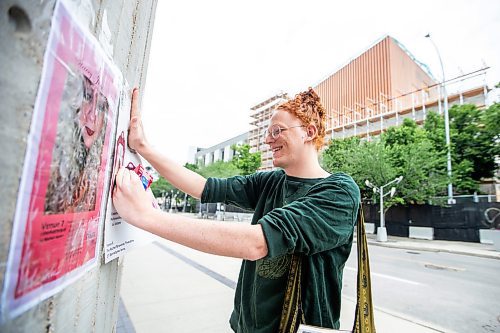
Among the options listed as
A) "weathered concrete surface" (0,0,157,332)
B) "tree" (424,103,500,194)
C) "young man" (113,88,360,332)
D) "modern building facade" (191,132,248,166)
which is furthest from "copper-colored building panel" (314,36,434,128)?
"weathered concrete surface" (0,0,157,332)

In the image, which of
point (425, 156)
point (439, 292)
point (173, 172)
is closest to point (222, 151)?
point (425, 156)

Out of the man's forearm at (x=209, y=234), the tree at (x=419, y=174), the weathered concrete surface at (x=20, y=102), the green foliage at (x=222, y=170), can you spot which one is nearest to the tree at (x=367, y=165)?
the tree at (x=419, y=174)

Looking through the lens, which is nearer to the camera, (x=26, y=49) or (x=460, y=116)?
(x=26, y=49)

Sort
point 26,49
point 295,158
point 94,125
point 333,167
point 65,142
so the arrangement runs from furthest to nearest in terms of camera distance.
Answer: point 333,167 → point 295,158 → point 94,125 → point 65,142 → point 26,49

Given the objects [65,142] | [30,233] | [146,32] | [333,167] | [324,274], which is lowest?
[324,274]

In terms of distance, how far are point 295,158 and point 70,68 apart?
3.19 ft

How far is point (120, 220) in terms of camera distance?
0.78 m

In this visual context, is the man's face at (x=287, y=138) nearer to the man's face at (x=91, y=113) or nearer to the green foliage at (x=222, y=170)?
the man's face at (x=91, y=113)

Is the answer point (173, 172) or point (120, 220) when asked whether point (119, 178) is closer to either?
point (120, 220)

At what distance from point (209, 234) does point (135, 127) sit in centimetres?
46

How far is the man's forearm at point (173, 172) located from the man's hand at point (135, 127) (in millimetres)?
43

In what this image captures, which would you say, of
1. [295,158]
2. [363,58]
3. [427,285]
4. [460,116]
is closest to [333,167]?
[460,116]

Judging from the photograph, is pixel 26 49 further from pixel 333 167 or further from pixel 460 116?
pixel 460 116

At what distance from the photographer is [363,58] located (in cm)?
4369
